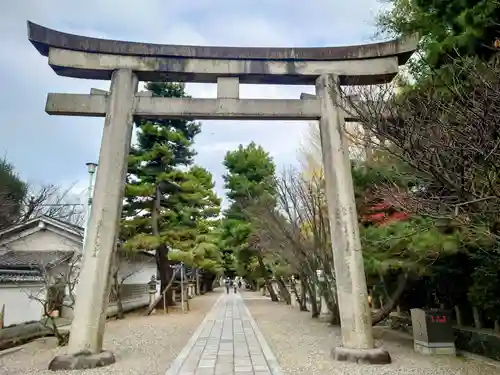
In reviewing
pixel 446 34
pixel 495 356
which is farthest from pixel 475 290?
pixel 446 34

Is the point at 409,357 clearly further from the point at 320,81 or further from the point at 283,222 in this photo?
the point at 283,222

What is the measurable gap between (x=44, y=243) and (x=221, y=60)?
1520 centimetres

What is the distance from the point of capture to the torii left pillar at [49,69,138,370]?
690 cm

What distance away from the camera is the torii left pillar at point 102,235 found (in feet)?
22.6

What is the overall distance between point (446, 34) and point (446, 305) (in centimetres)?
670

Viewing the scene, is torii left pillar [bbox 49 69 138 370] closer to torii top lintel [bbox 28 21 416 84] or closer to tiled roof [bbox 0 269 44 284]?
torii top lintel [bbox 28 21 416 84]

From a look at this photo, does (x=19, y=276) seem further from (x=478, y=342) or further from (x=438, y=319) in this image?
(x=478, y=342)

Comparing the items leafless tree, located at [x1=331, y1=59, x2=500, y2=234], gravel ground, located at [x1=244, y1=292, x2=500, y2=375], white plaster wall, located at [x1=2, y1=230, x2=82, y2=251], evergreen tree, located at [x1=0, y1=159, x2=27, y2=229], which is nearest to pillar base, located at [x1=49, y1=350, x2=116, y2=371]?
gravel ground, located at [x1=244, y1=292, x2=500, y2=375]

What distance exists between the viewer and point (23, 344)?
1013cm

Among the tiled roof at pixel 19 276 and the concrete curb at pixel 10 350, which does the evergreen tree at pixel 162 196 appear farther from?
the concrete curb at pixel 10 350

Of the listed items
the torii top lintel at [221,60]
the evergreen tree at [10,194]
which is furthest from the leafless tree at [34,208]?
the torii top lintel at [221,60]

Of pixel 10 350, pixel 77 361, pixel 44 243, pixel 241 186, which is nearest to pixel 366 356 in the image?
pixel 77 361

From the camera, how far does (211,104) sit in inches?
324

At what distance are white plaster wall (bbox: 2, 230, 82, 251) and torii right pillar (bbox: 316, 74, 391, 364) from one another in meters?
14.8
